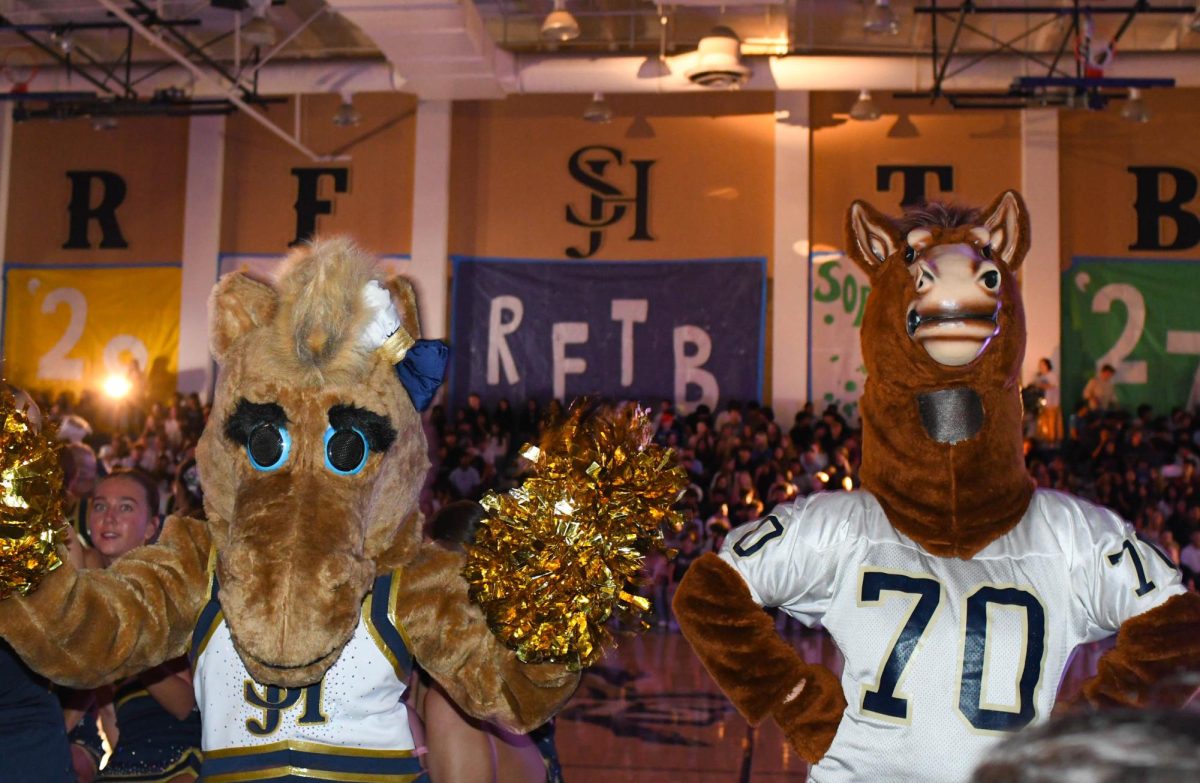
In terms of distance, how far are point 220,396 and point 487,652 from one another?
0.70 meters

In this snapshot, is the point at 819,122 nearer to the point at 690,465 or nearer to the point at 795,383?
the point at 795,383

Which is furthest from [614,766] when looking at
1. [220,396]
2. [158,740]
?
[220,396]

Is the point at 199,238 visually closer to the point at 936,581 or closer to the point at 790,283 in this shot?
the point at 790,283

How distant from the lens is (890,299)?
2764mm

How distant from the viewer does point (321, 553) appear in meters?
2.19

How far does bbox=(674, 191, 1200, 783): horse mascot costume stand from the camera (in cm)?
255

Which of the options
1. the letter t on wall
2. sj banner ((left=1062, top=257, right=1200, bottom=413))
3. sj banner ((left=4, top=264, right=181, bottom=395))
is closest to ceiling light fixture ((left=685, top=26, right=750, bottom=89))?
the letter t on wall

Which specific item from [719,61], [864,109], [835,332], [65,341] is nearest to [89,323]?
[65,341]

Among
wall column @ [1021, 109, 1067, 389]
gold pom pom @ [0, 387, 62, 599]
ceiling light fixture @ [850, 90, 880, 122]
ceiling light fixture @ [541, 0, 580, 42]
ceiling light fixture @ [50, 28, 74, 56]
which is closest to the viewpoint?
gold pom pom @ [0, 387, 62, 599]

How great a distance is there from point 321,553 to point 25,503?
471 mm

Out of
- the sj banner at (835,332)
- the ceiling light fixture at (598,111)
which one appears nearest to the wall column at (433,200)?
the ceiling light fixture at (598,111)

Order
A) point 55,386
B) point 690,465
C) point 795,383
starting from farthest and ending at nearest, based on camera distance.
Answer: point 55,386 → point 795,383 → point 690,465

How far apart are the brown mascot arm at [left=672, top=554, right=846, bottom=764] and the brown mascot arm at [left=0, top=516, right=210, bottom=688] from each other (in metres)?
0.97

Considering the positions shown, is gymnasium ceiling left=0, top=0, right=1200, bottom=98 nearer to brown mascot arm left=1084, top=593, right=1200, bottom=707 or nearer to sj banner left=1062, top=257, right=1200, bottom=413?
sj banner left=1062, top=257, right=1200, bottom=413
